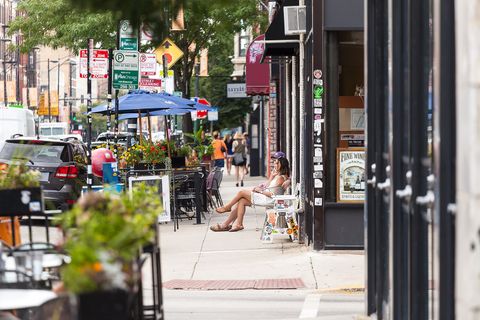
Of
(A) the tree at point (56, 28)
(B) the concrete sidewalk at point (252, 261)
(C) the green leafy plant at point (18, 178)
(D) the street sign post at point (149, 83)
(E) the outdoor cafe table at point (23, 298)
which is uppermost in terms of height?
(A) the tree at point (56, 28)

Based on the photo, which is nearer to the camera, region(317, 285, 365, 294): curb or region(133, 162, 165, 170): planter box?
region(317, 285, 365, 294): curb

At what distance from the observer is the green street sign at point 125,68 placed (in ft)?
68.9

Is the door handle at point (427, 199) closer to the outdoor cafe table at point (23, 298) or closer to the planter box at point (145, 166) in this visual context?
the outdoor cafe table at point (23, 298)

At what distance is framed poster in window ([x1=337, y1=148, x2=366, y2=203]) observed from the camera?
48.8 feet

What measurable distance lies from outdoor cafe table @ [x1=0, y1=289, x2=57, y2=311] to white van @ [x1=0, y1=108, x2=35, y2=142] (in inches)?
1127

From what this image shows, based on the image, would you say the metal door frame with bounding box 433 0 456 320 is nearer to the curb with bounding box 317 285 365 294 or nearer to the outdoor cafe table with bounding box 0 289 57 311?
the outdoor cafe table with bounding box 0 289 57 311

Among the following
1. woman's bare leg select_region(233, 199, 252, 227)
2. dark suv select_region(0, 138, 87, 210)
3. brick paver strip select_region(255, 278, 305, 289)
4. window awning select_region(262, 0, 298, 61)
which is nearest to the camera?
brick paver strip select_region(255, 278, 305, 289)

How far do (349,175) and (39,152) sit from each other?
989cm

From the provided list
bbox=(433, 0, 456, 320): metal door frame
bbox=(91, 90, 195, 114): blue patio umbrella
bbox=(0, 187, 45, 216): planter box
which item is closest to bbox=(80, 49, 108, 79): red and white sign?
bbox=(91, 90, 195, 114): blue patio umbrella

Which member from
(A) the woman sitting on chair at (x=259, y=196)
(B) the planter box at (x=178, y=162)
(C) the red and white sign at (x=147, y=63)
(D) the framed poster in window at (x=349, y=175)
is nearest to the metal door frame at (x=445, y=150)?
(D) the framed poster in window at (x=349, y=175)

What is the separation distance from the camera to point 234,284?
42.7ft

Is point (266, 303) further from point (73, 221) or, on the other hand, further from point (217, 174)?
point (217, 174)

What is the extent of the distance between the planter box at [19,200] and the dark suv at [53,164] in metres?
14.5

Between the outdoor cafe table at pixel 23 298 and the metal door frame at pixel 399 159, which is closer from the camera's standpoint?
the outdoor cafe table at pixel 23 298
